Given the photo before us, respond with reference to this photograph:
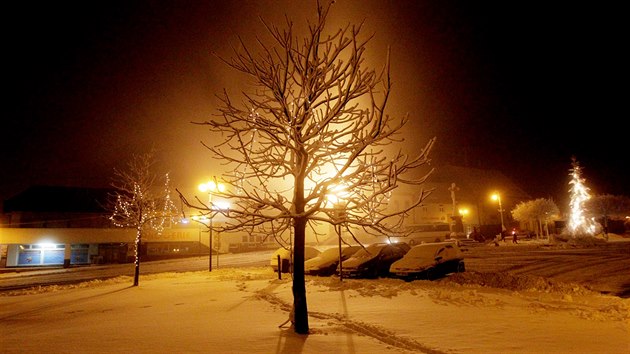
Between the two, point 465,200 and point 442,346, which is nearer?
point 442,346

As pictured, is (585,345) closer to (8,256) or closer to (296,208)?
(296,208)

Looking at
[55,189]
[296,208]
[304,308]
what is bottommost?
[304,308]

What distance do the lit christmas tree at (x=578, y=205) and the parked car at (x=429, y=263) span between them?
3658 centimetres

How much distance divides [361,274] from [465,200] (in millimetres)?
51063

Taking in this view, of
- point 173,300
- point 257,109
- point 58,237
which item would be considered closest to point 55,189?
point 58,237

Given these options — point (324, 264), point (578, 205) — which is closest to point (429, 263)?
point (324, 264)

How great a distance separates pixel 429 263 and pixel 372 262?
101 inches

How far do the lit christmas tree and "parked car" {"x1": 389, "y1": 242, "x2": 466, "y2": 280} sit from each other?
120 feet

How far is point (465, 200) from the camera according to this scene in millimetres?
61875

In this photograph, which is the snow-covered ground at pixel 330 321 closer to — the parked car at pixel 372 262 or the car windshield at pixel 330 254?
the parked car at pixel 372 262

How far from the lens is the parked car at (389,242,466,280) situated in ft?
48.7

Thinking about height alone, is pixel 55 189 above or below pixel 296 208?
above

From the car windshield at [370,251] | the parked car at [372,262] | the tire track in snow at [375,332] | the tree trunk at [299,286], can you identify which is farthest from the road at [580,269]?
the tree trunk at [299,286]

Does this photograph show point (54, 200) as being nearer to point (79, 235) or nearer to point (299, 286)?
point (79, 235)
